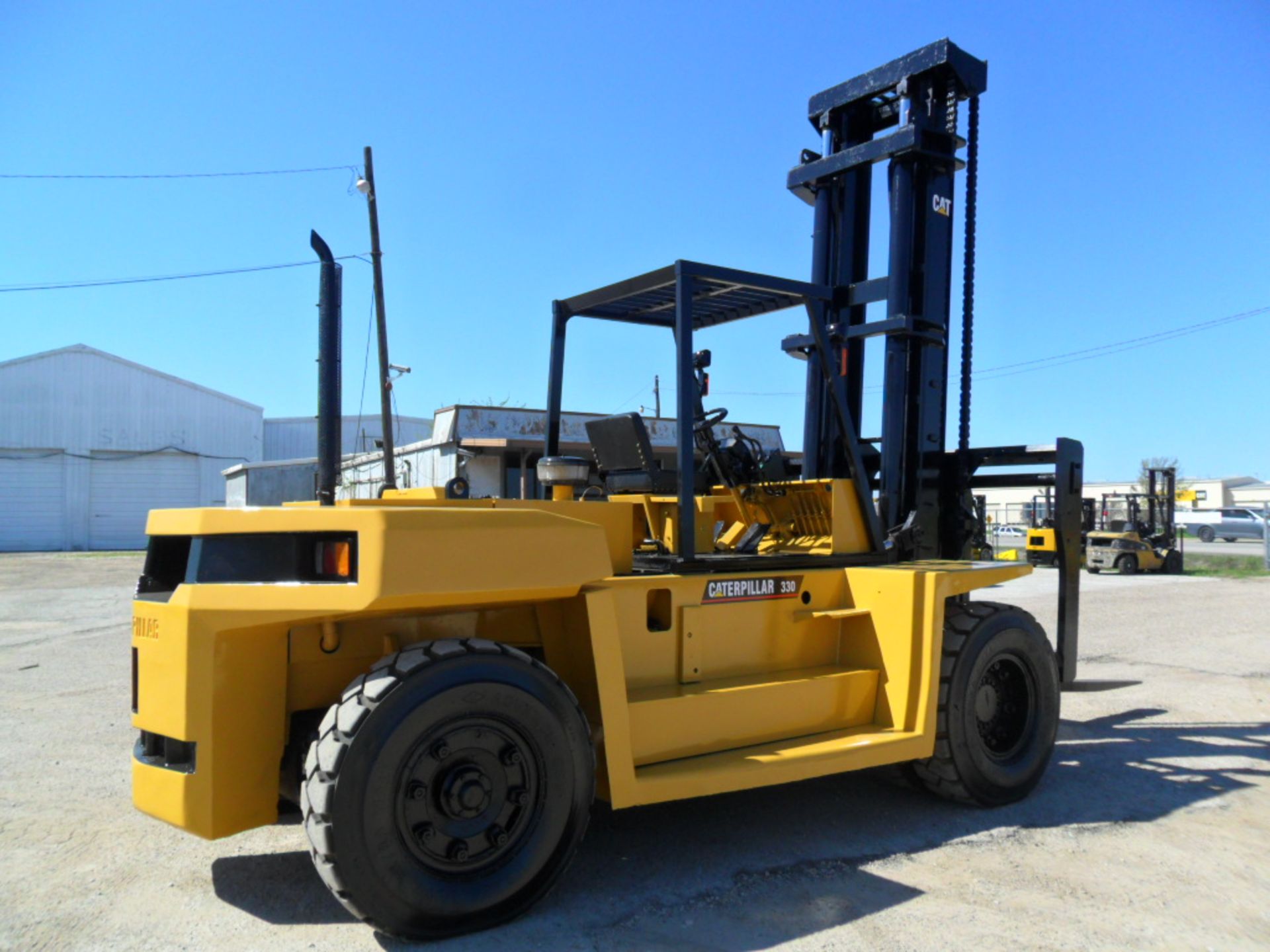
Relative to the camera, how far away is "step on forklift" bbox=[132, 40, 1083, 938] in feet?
11.6

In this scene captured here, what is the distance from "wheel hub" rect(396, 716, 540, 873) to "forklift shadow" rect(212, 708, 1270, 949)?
0.31 metres

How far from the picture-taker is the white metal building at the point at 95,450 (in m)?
37.8

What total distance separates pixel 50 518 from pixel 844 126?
128 ft

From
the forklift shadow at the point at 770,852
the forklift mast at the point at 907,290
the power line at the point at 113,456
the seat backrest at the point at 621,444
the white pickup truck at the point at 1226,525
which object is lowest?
the white pickup truck at the point at 1226,525

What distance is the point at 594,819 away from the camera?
4.98 meters

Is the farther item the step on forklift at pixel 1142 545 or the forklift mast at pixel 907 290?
the step on forklift at pixel 1142 545

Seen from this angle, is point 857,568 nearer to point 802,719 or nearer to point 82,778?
point 802,719

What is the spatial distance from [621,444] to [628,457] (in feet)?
0.26

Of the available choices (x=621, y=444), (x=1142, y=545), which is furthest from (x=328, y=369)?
(x=1142, y=545)

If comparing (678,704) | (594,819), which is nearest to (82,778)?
(594,819)

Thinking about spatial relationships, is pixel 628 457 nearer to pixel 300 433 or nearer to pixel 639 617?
pixel 639 617

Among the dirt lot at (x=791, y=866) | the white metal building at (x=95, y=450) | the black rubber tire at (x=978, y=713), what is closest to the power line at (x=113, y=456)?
the white metal building at (x=95, y=450)

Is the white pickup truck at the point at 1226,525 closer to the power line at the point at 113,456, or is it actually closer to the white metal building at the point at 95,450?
the power line at the point at 113,456

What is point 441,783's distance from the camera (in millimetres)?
3629
